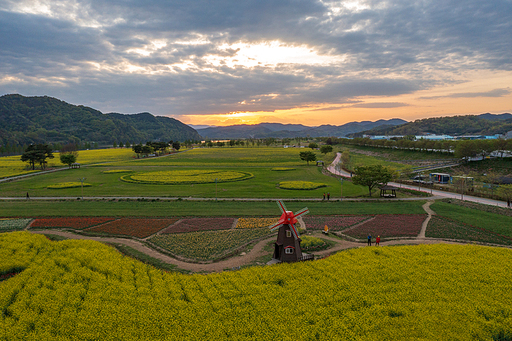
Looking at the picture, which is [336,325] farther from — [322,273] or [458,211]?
[458,211]

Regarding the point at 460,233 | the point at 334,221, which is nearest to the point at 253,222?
the point at 334,221

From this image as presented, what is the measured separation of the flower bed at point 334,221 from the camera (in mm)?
39459

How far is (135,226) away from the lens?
1583 inches

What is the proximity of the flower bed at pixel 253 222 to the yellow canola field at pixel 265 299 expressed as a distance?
49.3ft

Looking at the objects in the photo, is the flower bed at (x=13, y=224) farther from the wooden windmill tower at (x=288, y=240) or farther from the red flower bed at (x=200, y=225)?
the wooden windmill tower at (x=288, y=240)

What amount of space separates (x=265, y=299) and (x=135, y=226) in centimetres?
2796

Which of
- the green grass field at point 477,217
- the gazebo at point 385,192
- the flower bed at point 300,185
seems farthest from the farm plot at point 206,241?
the gazebo at point 385,192

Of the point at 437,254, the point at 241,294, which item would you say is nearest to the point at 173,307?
the point at 241,294

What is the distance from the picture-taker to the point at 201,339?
15977 mm

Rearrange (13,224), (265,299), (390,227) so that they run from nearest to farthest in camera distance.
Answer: (265,299) → (390,227) → (13,224)

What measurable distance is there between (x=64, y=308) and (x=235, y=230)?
74.8 feet

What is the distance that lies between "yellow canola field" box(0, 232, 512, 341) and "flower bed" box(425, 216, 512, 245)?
25.1 ft

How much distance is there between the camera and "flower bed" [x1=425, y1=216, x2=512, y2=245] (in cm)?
3398

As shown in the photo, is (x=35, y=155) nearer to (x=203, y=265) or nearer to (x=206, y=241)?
(x=206, y=241)
